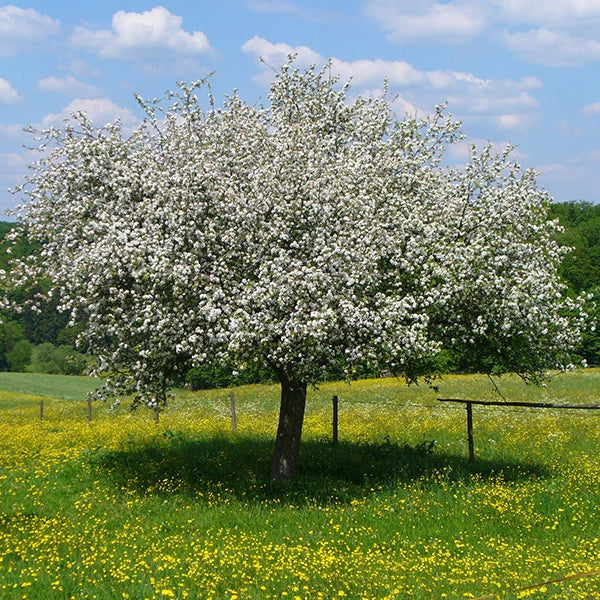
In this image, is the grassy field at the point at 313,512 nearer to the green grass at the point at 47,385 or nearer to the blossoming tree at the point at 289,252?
the blossoming tree at the point at 289,252

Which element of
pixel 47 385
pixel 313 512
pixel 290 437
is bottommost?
pixel 47 385

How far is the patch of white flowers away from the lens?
15.4 meters

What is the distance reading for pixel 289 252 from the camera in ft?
51.5

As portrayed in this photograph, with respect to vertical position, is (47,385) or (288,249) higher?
(288,249)

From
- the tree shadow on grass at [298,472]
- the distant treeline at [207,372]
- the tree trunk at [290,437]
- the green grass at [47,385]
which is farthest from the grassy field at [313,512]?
the green grass at [47,385]

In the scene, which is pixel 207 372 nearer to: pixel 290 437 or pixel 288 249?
pixel 290 437

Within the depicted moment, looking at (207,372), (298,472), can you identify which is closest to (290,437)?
(298,472)

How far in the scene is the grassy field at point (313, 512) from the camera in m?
10.6

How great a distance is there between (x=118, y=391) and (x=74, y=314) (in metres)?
2.30

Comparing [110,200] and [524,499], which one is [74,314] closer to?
[110,200]

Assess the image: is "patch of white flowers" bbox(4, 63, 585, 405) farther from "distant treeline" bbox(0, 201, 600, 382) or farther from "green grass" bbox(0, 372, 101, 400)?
"green grass" bbox(0, 372, 101, 400)

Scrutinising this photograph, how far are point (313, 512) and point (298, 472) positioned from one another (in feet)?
13.8

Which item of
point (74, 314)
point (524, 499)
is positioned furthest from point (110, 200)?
point (524, 499)

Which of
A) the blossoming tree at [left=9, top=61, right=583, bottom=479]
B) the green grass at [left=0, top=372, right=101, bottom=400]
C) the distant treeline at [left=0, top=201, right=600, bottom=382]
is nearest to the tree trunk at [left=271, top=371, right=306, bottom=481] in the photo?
the blossoming tree at [left=9, top=61, right=583, bottom=479]
